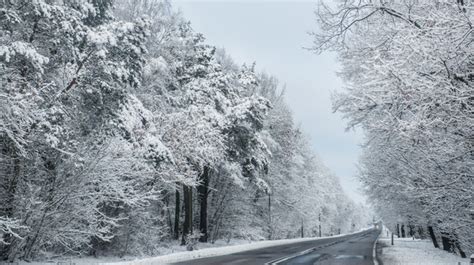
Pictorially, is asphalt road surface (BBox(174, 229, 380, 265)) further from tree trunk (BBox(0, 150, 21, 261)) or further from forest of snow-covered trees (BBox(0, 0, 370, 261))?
tree trunk (BBox(0, 150, 21, 261))

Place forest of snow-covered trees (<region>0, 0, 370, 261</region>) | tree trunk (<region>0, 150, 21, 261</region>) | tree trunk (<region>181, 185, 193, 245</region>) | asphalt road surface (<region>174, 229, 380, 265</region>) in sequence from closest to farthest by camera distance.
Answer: forest of snow-covered trees (<region>0, 0, 370, 261</region>) < tree trunk (<region>0, 150, 21, 261</region>) < asphalt road surface (<region>174, 229, 380, 265</region>) < tree trunk (<region>181, 185, 193, 245</region>)

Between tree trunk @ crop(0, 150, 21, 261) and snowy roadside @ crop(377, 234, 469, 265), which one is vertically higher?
tree trunk @ crop(0, 150, 21, 261)

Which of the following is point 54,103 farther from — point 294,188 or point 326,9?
point 294,188

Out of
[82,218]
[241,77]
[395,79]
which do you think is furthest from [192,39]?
[395,79]

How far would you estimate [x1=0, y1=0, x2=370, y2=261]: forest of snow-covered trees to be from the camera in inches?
491

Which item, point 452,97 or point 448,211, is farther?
point 448,211

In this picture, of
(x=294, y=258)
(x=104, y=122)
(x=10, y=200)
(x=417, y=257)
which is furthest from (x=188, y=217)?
(x=10, y=200)

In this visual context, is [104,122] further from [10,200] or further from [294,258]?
[294,258]

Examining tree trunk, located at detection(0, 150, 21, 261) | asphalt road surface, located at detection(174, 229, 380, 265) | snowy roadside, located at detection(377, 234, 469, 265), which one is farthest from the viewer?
snowy roadside, located at detection(377, 234, 469, 265)

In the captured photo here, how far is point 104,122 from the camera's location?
15.2 meters

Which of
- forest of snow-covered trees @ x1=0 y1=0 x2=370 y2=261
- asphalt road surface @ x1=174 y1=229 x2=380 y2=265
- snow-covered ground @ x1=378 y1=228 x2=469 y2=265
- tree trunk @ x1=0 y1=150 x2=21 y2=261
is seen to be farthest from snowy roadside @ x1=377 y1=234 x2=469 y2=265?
tree trunk @ x1=0 y1=150 x2=21 y2=261

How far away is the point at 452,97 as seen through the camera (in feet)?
22.9

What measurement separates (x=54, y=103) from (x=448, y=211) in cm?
1258

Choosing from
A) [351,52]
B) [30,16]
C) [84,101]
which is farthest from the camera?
[84,101]
